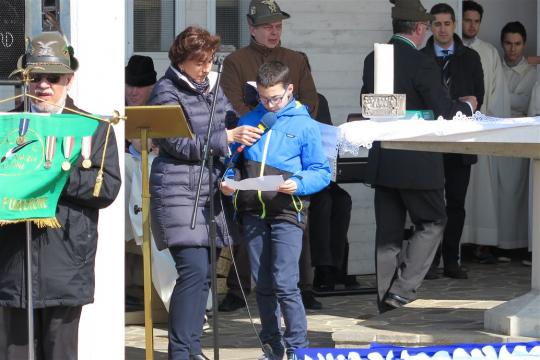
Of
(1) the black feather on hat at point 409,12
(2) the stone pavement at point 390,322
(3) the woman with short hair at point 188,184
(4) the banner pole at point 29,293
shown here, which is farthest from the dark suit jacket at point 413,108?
(4) the banner pole at point 29,293

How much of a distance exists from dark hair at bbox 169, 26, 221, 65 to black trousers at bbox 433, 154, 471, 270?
3.91m

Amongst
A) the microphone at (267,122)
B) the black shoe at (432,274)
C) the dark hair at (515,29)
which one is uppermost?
the dark hair at (515,29)

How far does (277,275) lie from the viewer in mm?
7109

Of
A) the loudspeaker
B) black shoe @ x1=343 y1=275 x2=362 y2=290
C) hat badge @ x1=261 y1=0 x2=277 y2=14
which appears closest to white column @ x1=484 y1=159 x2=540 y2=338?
hat badge @ x1=261 y1=0 x2=277 y2=14

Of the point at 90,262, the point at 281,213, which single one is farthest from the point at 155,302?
the point at 90,262

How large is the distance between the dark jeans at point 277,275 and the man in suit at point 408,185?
1212 mm

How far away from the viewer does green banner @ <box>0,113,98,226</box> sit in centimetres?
541

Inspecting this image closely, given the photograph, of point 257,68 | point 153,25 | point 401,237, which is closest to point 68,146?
point 401,237

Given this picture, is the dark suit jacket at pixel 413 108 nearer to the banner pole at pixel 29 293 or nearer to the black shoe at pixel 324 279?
the black shoe at pixel 324 279

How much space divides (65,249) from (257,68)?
12.5ft

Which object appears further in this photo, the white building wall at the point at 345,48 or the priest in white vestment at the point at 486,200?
the priest in white vestment at the point at 486,200

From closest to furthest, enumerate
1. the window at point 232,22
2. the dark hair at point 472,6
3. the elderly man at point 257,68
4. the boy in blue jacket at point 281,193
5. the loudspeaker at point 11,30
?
1. the boy in blue jacket at point 281,193
2. the loudspeaker at point 11,30
3. the elderly man at point 257,68
4. the window at point 232,22
5. the dark hair at point 472,6

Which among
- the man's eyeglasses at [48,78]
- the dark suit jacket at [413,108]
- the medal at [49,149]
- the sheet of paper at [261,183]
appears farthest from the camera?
the dark suit jacket at [413,108]

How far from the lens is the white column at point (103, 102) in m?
6.31
